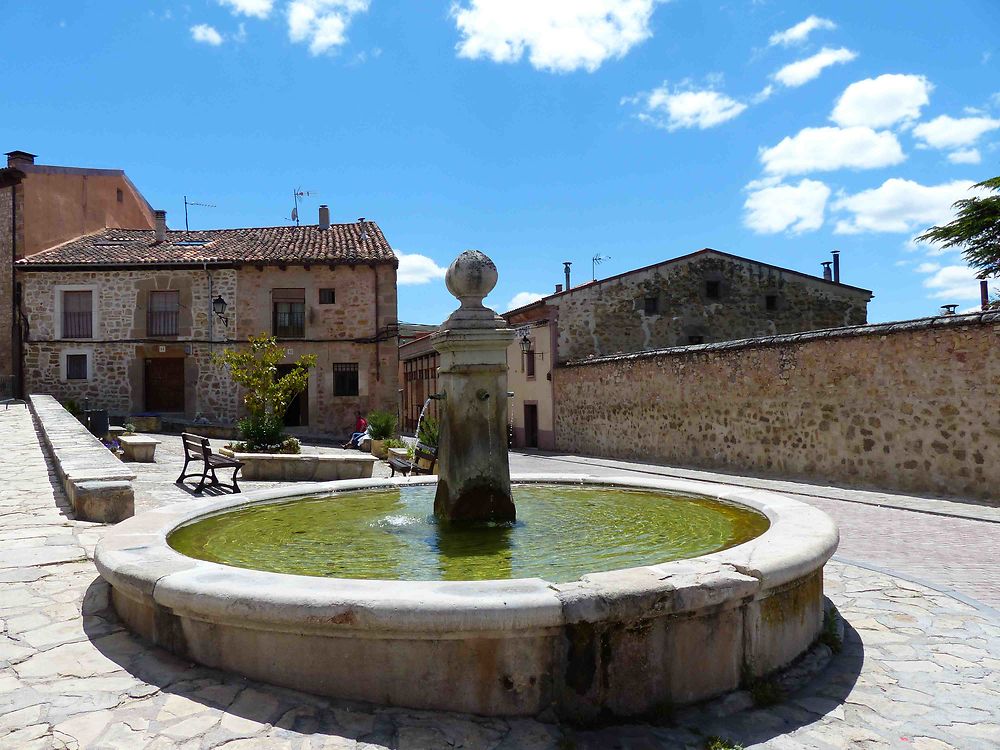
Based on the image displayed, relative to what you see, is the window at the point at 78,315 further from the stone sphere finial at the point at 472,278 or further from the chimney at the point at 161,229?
the stone sphere finial at the point at 472,278

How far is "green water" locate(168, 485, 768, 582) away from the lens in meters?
3.85

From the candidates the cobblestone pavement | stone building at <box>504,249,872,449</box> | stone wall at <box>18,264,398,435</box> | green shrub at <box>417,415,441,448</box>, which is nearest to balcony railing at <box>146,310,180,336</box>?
stone wall at <box>18,264,398,435</box>

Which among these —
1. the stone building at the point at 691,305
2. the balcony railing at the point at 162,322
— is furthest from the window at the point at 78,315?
the stone building at the point at 691,305

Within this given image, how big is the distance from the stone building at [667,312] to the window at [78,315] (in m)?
14.6

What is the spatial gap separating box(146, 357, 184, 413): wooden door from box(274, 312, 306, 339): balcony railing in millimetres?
3471

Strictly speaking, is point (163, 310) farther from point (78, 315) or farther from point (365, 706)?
point (365, 706)

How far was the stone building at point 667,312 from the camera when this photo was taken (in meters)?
23.1

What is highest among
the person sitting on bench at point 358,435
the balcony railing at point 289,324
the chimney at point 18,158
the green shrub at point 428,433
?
the chimney at point 18,158

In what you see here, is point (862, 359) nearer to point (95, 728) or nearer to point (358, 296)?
point (95, 728)

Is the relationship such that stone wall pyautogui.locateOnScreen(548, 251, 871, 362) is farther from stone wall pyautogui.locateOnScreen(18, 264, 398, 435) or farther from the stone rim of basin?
the stone rim of basin

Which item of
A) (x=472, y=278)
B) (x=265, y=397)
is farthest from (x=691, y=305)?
(x=472, y=278)

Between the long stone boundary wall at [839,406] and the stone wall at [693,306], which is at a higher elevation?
the stone wall at [693,306]

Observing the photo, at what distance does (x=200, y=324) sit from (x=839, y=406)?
19.5 meters

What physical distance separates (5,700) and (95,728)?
20.4 inches
